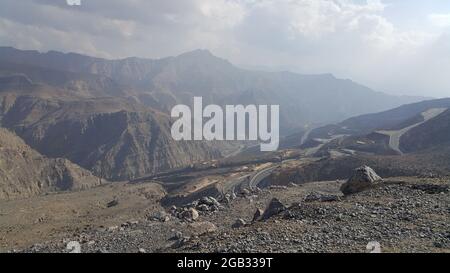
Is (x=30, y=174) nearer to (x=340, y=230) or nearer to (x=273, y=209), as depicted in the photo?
(x=273, y=209)

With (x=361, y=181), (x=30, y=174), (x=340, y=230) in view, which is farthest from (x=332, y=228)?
(x=30, y=174)

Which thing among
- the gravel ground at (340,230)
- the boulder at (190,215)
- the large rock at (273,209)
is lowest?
the boulder at (190,215)

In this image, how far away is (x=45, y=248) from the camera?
27188mm

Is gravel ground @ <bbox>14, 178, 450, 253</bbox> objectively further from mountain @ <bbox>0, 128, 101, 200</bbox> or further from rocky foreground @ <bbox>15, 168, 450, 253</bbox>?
mountain @ <bbox>0, 128, 101, 200</bbox>

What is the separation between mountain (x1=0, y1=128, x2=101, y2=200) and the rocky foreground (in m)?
95.0

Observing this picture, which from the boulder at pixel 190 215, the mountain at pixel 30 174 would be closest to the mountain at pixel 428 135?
the boulder at pixel 190 215

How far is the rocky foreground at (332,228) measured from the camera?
51.0 ft

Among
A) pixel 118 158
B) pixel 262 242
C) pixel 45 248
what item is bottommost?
pixel 118 158

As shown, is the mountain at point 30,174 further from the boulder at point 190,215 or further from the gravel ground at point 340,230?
the gravel ground at point 340,230

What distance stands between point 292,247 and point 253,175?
71143mm

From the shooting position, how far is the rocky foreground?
15.6m

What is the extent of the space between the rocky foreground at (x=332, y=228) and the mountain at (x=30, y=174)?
95010 mm
